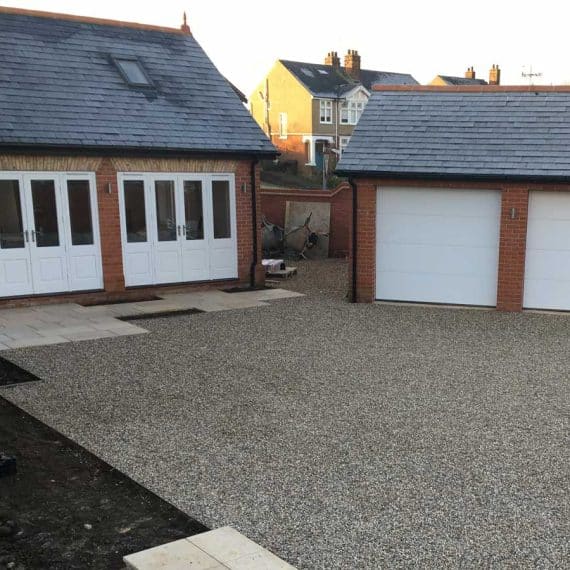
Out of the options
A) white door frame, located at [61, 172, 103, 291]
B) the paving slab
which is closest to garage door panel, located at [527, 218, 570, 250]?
white door frame, located at [61, 172, 103, 291]

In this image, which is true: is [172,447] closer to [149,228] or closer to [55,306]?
[55,306]

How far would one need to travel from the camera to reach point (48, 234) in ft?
37.6

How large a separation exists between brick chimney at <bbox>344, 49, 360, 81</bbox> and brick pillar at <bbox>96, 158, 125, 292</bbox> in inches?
1638

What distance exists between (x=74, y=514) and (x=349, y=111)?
151 ft

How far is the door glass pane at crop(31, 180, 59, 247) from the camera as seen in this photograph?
11281mm

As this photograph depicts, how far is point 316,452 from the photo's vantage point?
5.31 meters

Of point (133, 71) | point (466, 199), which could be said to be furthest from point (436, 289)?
point (133, 71)

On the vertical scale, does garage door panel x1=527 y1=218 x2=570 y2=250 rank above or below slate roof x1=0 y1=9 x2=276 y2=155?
below

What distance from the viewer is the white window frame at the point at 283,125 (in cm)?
4856

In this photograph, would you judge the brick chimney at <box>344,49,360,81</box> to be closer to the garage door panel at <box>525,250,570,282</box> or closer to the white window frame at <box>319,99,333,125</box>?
the white window frame at <box>319,99,333,125</box>

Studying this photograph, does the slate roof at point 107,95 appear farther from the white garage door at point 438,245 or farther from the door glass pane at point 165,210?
the white garage door at point 438,245

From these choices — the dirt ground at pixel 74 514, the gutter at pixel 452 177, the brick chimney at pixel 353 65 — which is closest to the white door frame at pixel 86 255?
the gutter at pixel 452 177

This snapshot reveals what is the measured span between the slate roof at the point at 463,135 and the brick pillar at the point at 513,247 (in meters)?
0.41

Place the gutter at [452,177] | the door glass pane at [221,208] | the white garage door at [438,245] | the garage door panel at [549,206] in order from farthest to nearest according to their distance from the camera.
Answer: the door glass pane at [221,208] → the white garage door at [438,245] → the garage door panel at [549,206] → the gutter at [452,177]
